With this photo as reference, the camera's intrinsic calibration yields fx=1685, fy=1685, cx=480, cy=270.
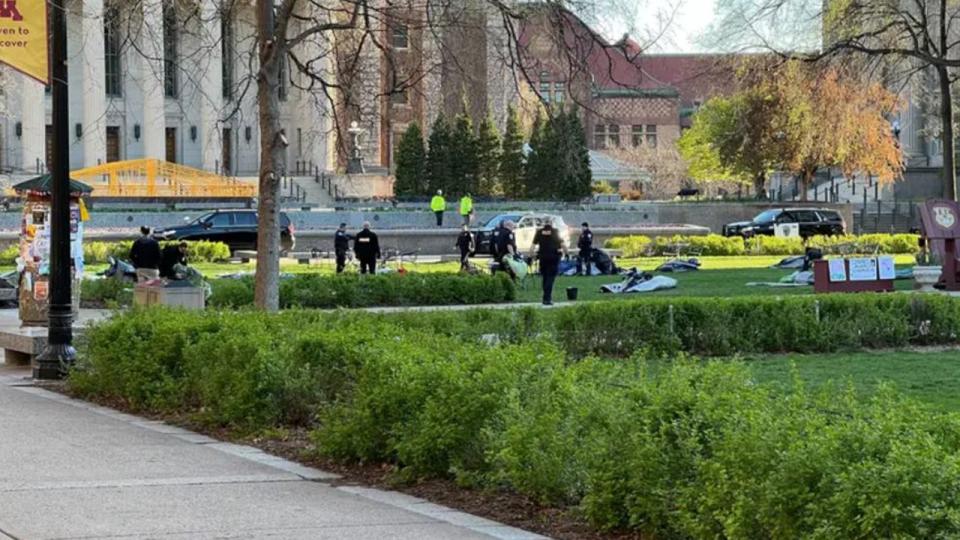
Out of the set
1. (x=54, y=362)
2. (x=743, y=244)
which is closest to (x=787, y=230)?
(x=743, y=244)

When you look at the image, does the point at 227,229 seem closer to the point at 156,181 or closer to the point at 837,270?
the point at 156,181

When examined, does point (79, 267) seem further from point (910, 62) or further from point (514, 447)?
point (910, 62)

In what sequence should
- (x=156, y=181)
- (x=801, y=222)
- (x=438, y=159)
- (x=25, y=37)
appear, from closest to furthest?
(x=25, y=37)
(x=801, y=222)
(x=156, y=181)
(x=438, y=159)

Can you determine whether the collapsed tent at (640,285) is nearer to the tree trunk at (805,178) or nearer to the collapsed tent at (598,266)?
the collapsed tent at (598,266)

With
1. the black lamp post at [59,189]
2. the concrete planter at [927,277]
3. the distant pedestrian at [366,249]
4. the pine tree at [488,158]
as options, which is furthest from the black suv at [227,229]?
the black lamp post at [59,189]

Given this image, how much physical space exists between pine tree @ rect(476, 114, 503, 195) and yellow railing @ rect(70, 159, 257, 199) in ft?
33.6

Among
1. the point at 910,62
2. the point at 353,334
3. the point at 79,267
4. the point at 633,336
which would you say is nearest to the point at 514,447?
the point at 353,334

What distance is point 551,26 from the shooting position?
62.6 ft

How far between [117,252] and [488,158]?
1312 inches

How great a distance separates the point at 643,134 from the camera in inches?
4385

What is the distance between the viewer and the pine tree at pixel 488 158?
2894 inches

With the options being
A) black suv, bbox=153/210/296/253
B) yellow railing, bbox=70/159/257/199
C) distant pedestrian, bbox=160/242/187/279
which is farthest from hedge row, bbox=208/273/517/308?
yellow railing, bbox=70/159/257/199

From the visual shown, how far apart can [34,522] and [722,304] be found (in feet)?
46.9

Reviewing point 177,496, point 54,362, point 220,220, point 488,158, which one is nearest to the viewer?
point 177,496
